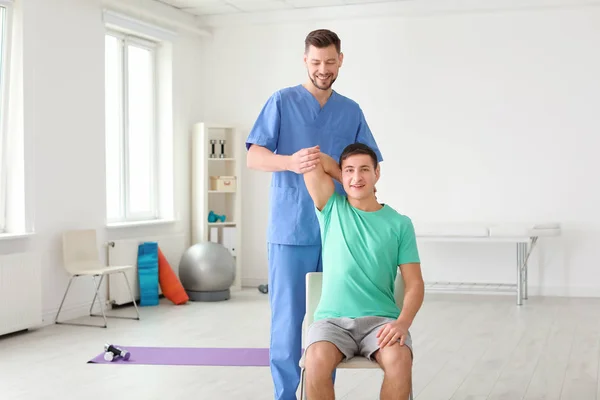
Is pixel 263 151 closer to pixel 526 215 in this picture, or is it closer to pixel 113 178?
pixel 113 178

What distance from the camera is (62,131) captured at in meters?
5.96

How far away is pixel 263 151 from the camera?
9.70 ft

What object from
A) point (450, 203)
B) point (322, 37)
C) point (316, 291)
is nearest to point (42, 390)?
point (316, 291)

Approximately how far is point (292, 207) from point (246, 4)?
4.85 m

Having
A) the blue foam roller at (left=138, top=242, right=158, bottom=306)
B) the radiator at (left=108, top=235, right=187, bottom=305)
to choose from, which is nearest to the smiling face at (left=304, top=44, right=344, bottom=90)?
the radiator at (left=108, top=235, right=187, bottom=305)

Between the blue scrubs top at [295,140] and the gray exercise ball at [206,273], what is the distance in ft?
13.0

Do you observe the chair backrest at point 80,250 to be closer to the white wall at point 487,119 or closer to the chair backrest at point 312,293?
the white wall at point 487,119

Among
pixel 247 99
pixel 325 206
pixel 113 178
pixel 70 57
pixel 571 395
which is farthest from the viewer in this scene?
pixel 247 99

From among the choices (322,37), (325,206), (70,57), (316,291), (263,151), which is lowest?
(316,291)

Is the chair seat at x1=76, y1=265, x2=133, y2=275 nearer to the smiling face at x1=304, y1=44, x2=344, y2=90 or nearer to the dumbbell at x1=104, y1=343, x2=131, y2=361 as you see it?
the dumbbell at x1=104, y1=343, x2=131, y2=361

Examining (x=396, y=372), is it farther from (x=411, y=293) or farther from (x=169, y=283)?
(x=169, y=283)

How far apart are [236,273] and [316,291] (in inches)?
194

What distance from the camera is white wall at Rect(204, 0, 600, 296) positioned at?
710 centimetres

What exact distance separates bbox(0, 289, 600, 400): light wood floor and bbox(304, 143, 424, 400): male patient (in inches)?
49.8
